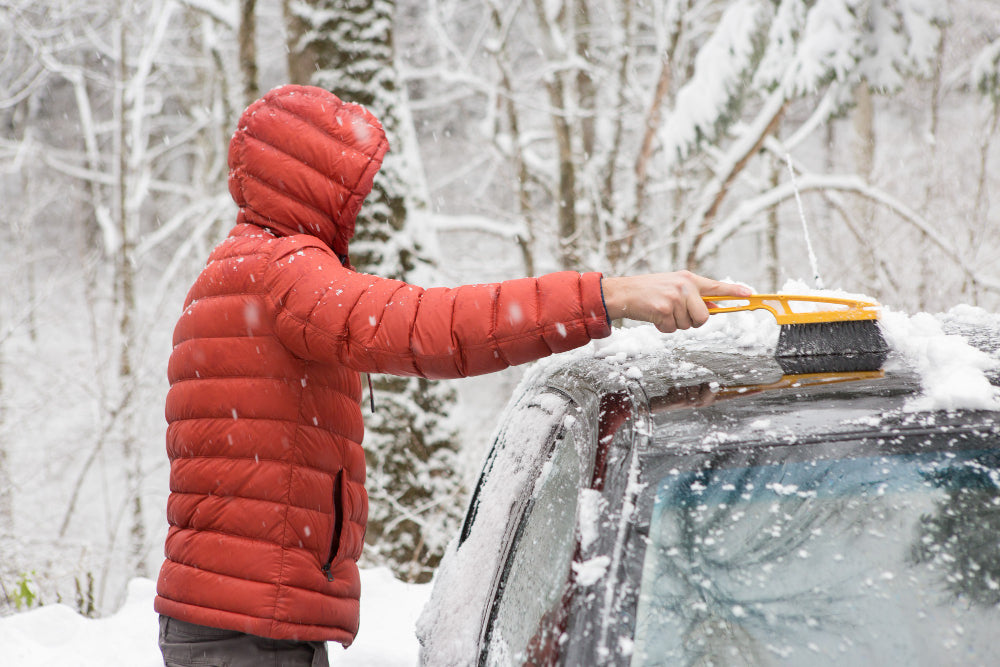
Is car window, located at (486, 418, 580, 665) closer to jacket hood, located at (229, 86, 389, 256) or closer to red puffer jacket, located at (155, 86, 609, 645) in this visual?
red puffer jacket, located at (155, 86, 609, 645)

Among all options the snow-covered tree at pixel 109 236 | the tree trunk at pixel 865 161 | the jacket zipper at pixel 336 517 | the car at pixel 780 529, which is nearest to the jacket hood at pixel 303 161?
the jacket zipper at pixel 336 517

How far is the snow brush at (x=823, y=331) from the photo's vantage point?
1568 millimetres

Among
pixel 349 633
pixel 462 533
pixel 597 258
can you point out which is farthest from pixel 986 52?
pixel 349 633

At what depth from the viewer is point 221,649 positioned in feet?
5.58

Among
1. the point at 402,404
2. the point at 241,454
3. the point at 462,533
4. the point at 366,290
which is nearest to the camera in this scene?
the point at 366,290

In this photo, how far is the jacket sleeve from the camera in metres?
1.51

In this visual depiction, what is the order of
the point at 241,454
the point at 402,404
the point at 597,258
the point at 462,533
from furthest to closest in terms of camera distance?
the point at 597,258, the point at 402,404, the point at 462,533, the point at 241,454

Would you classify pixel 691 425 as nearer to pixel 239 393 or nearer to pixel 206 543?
pixel 239 393

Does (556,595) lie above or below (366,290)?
below

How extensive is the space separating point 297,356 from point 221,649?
659 millimetres

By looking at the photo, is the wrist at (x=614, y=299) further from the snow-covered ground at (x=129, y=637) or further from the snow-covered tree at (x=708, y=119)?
the snow-covered ground at (x=129, y=637)

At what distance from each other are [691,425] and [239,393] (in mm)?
984

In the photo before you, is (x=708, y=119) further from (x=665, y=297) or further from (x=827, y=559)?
(x=827, y=559)

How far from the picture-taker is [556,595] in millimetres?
1268
